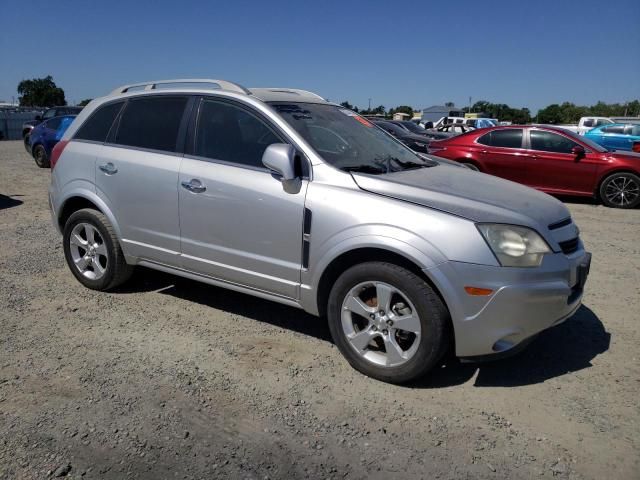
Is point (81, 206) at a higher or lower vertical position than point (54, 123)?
lower

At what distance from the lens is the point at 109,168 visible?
448 centimetres

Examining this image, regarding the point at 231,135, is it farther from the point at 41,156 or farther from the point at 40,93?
the point at 40,93

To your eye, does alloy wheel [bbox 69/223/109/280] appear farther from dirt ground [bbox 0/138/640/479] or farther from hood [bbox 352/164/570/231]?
hood [bbox 352/164/570/231]

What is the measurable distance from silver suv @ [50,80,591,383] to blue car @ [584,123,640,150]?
15236 millimetres

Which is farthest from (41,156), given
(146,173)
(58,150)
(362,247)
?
(362,247)

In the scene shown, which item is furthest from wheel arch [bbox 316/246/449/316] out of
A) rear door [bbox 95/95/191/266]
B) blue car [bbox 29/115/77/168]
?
blue car [bbox 29/115/77/168]

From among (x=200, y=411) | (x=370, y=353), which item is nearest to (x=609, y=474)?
(x=370, y=353)

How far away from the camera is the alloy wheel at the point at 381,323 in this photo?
3.24m

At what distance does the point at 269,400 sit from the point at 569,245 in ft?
6.83

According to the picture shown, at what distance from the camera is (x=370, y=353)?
135 inches

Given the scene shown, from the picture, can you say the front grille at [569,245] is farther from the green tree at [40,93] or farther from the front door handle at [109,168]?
the green tree at [40,93]

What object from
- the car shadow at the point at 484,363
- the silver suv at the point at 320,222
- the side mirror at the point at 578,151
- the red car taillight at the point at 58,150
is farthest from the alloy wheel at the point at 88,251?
the side mirror at the point at 578,151

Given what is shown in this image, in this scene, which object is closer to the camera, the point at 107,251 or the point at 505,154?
the point at 107,251

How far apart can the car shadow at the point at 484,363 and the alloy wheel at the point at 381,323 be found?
257 mm
